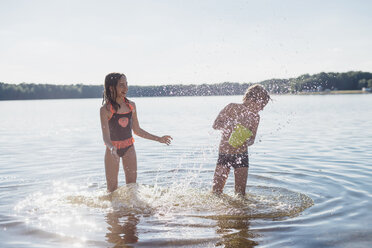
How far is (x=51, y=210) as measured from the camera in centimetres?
602

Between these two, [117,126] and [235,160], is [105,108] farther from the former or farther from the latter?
[235,160]

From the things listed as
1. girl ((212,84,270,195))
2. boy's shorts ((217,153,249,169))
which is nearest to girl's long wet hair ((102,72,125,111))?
girl ((212,84,270,195))

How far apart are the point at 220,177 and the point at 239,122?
106cm

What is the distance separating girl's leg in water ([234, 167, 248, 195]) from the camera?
6.17 m

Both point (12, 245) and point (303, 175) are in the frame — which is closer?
point (12, 245)

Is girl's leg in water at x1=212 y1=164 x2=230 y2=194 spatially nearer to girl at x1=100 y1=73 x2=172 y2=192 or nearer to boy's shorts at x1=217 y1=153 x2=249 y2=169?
boy's shorts at x1=217 y1=153 x2=249 y2=169

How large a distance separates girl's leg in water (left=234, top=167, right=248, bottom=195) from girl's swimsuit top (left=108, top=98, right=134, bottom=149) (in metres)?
1.93

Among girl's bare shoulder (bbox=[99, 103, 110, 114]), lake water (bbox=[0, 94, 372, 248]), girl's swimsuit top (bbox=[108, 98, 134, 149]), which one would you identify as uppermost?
girl's bare shoulder (bbox=[99, 103, 110, 114])

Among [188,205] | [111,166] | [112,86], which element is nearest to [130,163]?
[111,166]

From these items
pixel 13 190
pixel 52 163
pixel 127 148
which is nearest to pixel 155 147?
pixel 52 163

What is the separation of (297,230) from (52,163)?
8.34 meters

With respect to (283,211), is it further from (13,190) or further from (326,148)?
(326,148)

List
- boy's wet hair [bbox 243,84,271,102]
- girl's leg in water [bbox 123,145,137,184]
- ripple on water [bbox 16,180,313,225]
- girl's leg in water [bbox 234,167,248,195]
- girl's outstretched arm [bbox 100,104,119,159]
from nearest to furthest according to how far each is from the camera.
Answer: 1. girl's outstretched arm [bbox 100,104,119,159]
2. ripple on water [bbox 16,180,313,225]
3. boy's wet hair [bbox 243,84,271,102]
4. girl's leg in water [bbox 123,145,137,184]
5. girl's leg in water [bbox 234,167,248,195]

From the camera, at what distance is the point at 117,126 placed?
584cm
